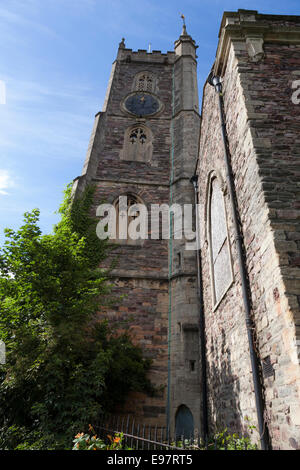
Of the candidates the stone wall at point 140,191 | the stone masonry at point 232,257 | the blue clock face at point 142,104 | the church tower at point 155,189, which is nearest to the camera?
the stone masonry at point 232,257

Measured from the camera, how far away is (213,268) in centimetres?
751

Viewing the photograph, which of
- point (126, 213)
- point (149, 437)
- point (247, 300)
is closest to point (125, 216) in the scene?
point (126, 213)

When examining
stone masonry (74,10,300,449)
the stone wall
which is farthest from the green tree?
stone masonry (74,10,300,449)

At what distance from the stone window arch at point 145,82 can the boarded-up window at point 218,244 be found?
522 inches

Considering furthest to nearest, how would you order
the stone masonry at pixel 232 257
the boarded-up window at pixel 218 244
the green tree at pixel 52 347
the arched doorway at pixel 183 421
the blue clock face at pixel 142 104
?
the blue clock face at pixel 142 104
the arched doorway at pixel 183 421
the boarded-up window at pixel 218 244
the green tree at pixel 52 347
the stone masonry at pixel 232 257

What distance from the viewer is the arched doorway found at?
24.7ft

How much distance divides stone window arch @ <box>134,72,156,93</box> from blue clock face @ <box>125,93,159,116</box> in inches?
40.7

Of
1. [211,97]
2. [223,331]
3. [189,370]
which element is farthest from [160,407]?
[211,97]

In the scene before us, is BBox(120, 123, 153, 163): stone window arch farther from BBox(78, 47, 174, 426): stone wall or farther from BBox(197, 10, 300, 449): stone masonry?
BBox(197, 10, 300, 449): stone masonry

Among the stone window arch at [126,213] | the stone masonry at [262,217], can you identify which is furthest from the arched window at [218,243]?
the stone window arch at [126,213]

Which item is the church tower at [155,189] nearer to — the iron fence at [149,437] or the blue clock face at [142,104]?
the blue clock face at [142,104]

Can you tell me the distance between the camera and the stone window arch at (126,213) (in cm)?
1155

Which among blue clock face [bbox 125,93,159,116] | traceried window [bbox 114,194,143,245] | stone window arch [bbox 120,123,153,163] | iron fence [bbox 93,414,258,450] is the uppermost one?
blue clock face [bbox 125,93,159,116]

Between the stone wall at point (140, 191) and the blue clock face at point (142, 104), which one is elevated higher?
the blue clock face at point (142, 104)
